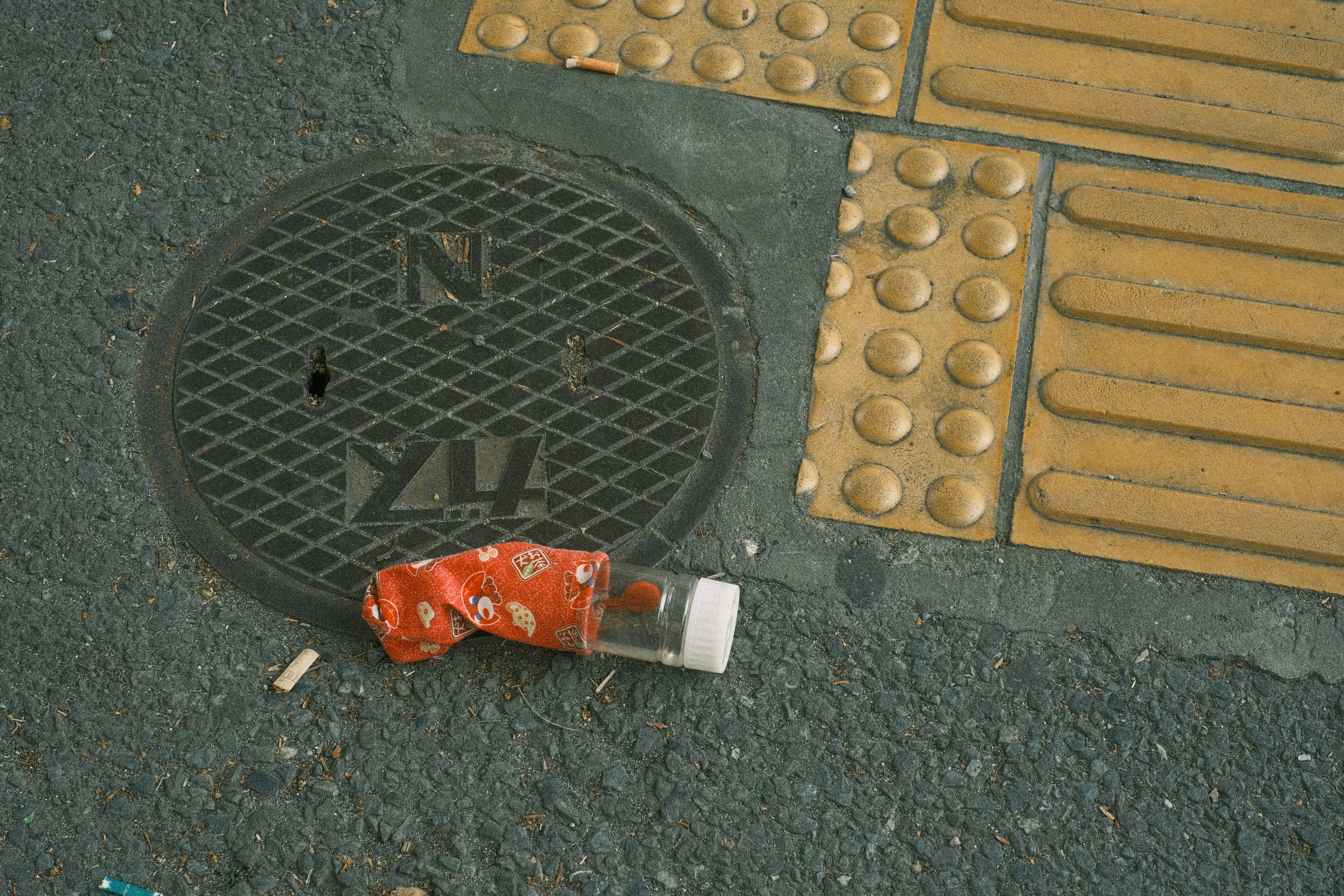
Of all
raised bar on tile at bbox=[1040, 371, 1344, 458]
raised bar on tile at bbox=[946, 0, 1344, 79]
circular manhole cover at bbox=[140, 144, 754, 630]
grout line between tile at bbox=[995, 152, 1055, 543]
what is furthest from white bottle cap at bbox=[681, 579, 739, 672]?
raised bar on tile at bbox=[946, 0, 1344, 79]

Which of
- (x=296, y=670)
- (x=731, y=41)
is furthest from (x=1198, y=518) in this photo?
(x=296, y=670)

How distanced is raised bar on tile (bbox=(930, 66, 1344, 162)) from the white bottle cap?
1.40m

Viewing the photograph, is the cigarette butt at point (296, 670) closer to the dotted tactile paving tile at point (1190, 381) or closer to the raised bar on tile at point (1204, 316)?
the dotted tactile paving tile at point (1190, 381)

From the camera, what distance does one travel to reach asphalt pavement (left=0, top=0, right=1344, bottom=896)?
1.91 meters

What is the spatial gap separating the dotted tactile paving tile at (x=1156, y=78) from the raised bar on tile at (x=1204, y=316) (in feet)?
1.26

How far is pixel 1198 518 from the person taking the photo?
7.28 ft

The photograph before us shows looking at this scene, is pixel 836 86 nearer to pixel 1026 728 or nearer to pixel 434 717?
pixel 1026 728

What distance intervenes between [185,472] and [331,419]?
12.3 inches

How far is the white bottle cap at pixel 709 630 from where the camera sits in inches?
78.4

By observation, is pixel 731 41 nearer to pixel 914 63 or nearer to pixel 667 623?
pixel 914 63

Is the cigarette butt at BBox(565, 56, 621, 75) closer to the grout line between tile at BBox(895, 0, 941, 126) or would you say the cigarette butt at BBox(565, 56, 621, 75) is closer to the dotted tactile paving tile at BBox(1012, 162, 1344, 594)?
the grout line between tile at BBox(895, 0, 941, 126)

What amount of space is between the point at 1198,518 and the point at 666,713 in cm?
117

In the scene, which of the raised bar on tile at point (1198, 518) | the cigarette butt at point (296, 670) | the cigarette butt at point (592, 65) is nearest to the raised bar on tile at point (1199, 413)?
the raised bar on tile at point (1198, 518)

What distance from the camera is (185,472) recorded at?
86.1 inches
